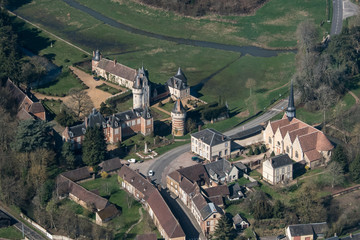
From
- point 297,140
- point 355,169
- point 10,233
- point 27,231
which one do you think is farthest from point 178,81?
point 10,233

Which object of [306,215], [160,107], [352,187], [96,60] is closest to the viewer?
[306,215]

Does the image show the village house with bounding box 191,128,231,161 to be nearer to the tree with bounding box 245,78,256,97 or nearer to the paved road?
the tree with bounding box 245,78,256,97

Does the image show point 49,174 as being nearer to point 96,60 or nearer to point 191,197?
point 191,197

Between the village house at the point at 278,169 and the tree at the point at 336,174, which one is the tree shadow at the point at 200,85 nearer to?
the village house at the point at 278,169

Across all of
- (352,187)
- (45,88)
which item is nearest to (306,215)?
(352,187)

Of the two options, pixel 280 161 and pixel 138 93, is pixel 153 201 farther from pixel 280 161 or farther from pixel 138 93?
pixel 138 93

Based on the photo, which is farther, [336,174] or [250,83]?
[250,83]
